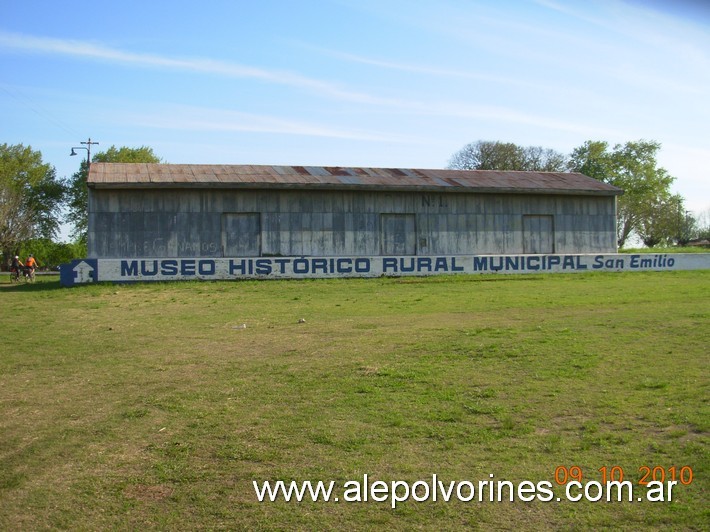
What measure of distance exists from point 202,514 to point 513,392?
443 centimetres

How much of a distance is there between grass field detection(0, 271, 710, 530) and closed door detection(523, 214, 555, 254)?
17383 mm

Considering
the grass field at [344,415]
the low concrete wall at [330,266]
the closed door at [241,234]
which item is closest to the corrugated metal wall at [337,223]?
the closed door at [241,234]

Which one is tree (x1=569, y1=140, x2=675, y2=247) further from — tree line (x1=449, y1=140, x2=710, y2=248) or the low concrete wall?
the low concrete wall

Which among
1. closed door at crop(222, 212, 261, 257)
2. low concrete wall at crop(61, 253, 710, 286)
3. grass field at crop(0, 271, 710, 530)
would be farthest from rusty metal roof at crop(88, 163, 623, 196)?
grass field at crop(0, 271, 710, 530)

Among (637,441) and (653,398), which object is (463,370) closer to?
(653,398)

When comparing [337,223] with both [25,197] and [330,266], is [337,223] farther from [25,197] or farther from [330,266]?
[25,197]

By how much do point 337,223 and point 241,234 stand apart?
4034 millimetres

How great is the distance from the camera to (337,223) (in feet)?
99.0

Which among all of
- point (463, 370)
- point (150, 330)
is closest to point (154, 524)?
point (463, 370)

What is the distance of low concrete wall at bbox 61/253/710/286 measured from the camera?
2541 cm

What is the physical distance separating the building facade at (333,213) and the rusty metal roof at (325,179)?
0.05 meters

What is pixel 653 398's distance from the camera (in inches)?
322

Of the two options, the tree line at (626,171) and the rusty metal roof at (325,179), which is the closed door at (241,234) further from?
the tree line at (626,171)

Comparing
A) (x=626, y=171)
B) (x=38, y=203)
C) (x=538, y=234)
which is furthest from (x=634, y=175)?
(x=38, y=203)
